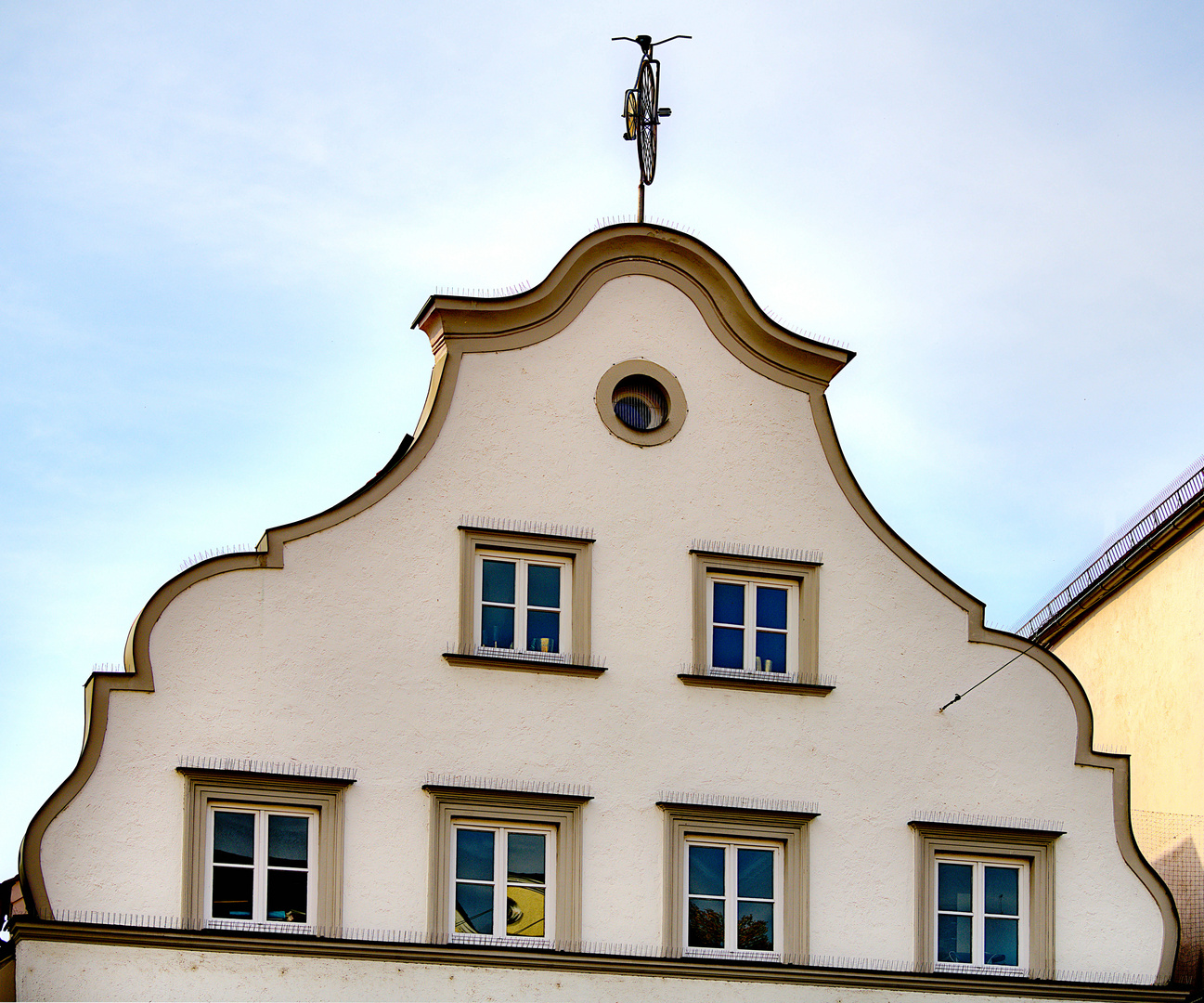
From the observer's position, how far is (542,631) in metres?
20.1

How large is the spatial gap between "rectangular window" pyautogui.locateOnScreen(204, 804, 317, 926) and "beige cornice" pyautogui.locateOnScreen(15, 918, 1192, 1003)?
0.98ft

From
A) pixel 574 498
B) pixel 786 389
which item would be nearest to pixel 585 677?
pixel 574 498

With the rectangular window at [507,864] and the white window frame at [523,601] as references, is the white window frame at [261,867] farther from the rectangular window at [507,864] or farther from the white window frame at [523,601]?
the white window frame at [523,601]

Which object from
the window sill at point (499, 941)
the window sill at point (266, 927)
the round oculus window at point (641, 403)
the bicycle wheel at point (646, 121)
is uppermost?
the bicycle wheel at point (646, 121)

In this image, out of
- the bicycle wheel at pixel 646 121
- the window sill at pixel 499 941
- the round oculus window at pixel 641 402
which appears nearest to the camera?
the window sill at pixel 499 941

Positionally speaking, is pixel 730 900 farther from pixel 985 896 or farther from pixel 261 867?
pixel 261 867

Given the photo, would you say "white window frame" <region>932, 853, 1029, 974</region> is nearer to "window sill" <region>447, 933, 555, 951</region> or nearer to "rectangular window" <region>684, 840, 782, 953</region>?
"rectangular window" <region>684, 840, 782, 953</region>

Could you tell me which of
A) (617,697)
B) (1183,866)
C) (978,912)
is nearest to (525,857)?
(617,697)

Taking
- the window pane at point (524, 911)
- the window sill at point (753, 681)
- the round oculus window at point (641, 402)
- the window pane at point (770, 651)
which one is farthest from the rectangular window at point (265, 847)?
the round oculus window at point (641, 402)

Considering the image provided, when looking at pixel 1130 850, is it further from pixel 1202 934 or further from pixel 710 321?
pixel 710 321

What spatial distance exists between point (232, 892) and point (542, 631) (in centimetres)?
365

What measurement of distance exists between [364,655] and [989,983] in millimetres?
6428

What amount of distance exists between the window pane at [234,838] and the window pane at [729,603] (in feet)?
15.6

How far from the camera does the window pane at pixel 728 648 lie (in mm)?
20531
